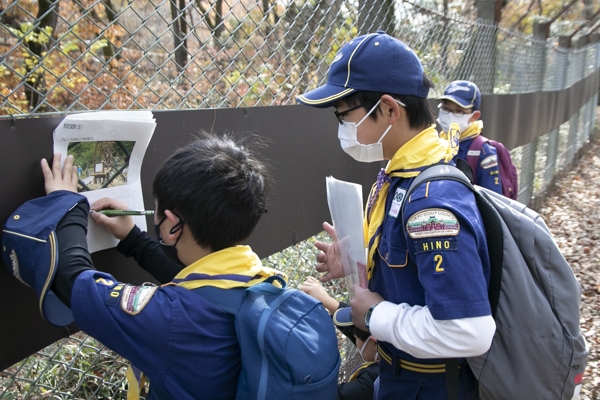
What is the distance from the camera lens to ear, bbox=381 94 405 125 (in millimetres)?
1719

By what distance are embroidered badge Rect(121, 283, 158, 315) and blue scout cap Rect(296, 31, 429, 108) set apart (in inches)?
33.1

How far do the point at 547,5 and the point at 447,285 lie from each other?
20.6 metres

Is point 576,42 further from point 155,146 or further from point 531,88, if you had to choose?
point 155,146

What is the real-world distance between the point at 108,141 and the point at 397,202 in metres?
0.91

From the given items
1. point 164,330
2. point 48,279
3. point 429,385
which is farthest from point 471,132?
point 48,279

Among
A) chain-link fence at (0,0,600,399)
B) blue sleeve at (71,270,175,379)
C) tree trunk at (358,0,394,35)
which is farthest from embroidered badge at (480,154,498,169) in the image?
blue sleeve at (71,270,175,379)

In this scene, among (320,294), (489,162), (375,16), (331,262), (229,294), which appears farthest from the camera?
(489,162)

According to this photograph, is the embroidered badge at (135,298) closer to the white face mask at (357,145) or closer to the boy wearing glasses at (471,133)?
the white face mask at (357,145)

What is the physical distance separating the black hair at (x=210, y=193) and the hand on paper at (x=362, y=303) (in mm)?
457

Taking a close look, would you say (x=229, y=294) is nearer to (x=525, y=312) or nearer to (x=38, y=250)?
(x=38, y=250)

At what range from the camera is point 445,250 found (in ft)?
4.72

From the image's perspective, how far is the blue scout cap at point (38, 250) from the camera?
1.35 metres

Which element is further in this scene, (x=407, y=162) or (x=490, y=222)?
(x=407, y=162)

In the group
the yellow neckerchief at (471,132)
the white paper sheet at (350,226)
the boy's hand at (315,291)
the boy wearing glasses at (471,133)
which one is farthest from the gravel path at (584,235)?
the boy's hand at (315,291)
